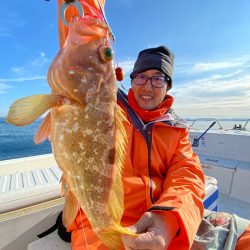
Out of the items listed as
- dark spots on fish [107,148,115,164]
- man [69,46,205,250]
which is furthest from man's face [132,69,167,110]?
dark spots on fish [107,148,115,164]

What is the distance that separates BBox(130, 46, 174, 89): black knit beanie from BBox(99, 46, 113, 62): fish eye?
1103 millimetres

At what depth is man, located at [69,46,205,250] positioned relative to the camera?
5.24ft

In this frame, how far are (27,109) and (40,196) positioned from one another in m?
1.54

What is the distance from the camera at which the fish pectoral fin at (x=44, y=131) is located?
1.26m

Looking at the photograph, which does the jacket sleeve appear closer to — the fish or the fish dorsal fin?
the fish

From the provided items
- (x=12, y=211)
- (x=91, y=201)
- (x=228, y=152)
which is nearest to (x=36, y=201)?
(x=12, y=211)

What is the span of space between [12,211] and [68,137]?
1.49 meters

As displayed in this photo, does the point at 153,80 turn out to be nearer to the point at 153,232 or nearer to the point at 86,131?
the point at 86,131

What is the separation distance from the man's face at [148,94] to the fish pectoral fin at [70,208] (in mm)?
1404

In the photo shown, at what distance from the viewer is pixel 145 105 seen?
8.09ft

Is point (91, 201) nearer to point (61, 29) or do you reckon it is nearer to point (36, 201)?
point (61, 29)

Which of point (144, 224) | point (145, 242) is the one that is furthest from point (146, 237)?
point (144, 224)

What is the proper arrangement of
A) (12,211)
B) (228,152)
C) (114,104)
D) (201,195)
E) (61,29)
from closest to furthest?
(114,104) → (61,29) → (201,195) → (12,211) → (228,152)

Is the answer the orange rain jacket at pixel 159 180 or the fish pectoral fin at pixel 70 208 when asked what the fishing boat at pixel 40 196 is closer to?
the orange rain jacket at pixel 159 180
